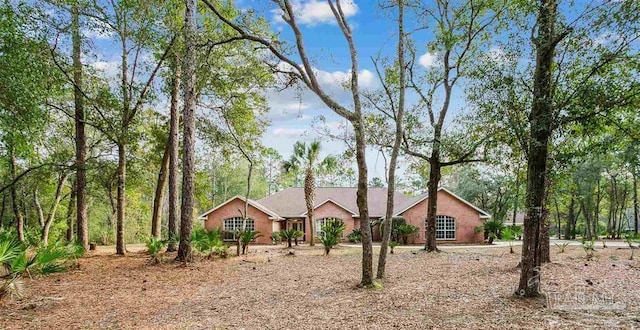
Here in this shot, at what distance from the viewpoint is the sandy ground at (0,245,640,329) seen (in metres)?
5.81

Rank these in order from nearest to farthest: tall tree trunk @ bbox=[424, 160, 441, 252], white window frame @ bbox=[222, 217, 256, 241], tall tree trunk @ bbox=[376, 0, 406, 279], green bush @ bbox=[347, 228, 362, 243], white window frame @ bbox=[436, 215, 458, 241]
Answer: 1. tall tree trunk @ bbox=[376, 0, 406, 279]
2. tall tree trunk @ bbox=[424, 160, 441, 252]
3. green bush @ bbox=[347, 228, 362, 243]
4. white window frame @ bbox=[436, 215, 458, 241]
5. white window frame @ bbox=[222, 217, 256, 241]

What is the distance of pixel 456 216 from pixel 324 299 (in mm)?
21598

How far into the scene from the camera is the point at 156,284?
9375mm

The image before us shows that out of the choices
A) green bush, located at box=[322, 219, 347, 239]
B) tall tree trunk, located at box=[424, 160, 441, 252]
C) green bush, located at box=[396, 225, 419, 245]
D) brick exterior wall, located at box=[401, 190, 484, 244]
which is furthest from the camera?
brick exterior wall, located at box=[401, 190, 484, 244]

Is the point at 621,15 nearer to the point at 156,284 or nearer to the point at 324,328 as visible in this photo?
the point at 324,328

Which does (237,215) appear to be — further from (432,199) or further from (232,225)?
(432,199)

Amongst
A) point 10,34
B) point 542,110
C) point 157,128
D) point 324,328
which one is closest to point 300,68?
point 542,110

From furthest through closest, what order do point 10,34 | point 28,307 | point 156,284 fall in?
point 156,284, point 10,34, point 28,307

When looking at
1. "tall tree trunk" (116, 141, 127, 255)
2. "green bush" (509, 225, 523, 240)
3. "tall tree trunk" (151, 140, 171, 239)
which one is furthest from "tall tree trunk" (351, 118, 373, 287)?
"green bush" (509, 225, 523, 240)

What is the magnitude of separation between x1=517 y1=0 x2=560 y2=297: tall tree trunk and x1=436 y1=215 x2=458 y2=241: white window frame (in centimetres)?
2075

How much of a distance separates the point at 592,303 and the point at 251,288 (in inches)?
259

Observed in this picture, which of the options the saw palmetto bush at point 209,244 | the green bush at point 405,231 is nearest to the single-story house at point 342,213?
the green bush at point 405,231

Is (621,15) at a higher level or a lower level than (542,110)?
higher

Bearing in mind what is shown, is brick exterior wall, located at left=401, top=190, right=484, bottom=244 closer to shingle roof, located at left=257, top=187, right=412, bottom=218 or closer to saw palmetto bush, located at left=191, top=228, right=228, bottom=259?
shingle roof, located at left=257, top=187, right=412, bottom=218
